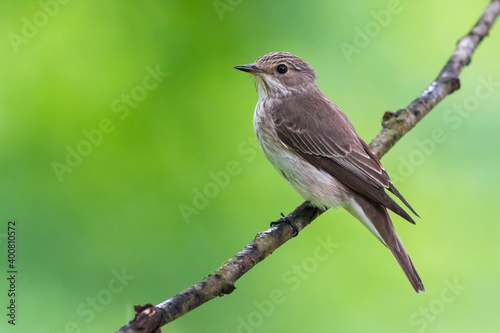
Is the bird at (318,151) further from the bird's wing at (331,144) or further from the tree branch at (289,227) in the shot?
the tree branch at (289,227)

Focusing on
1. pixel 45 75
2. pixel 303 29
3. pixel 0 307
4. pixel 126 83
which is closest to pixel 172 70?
pixel 126 83

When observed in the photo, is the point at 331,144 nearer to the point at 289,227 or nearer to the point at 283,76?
the point at 283,76

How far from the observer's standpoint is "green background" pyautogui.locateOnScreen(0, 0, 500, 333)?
2.98 metres

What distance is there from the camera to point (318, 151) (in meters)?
3.63

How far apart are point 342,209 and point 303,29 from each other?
1.18 meters

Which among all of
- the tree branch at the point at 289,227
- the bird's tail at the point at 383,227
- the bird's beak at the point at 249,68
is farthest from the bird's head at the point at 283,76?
the bird's tail at the point at 383,227

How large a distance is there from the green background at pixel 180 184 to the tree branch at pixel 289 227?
248 mm

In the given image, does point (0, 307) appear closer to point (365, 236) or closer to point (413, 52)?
point (365, 236)

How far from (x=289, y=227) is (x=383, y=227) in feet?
2.07

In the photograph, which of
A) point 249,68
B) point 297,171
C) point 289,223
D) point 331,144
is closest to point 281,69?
point 249,68

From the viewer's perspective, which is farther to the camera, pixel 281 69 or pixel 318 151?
pixel 281 69

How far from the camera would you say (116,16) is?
3178 millimetres

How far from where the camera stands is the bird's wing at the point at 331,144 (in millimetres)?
3512

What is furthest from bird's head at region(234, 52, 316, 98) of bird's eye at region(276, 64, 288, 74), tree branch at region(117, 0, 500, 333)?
tree branch at region(117, 0, 500, 333)
